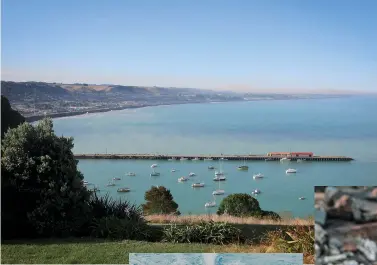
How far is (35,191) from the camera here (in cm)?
702

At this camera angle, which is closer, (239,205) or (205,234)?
(205,234)

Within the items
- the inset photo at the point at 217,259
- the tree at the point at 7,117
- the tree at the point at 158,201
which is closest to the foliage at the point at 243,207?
the tree at the point at 158,201

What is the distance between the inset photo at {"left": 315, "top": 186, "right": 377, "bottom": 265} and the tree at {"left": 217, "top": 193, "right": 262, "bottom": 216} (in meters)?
1.80

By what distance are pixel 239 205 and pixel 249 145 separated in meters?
0.70

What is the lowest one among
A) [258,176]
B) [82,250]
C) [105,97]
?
[82,250]

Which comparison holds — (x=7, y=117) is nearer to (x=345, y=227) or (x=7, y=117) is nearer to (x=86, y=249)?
(x=86, y=249)

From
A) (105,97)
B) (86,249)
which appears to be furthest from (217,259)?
(105,97)

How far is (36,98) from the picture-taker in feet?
25.0

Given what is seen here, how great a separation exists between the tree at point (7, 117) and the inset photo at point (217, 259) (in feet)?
8.02

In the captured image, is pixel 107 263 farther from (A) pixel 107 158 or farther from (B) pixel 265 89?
(B) pixel 265 89

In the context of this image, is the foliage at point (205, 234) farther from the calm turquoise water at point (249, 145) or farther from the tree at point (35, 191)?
the tree at point (35, 191)

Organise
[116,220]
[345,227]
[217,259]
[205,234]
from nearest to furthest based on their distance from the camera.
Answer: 1. [345,227]
2. [217,259]
3. [205,234]
4. [116,220]

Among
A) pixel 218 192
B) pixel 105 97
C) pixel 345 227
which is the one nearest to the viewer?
pixel 345 227

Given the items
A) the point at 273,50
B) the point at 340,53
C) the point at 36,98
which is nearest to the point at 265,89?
the point at 273,50
